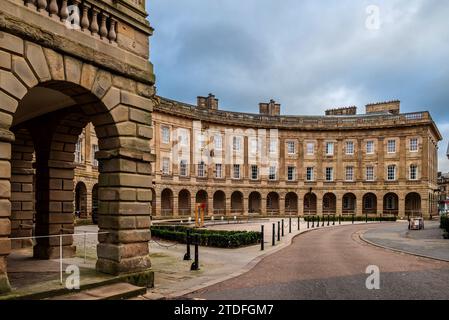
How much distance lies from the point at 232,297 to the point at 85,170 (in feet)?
103

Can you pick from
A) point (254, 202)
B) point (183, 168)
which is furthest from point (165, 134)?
point (254, 202)

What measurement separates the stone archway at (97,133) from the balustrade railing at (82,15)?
76 centimetres

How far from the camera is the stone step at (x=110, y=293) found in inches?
272

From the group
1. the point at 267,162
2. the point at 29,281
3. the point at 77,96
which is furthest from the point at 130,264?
the point at 267,162

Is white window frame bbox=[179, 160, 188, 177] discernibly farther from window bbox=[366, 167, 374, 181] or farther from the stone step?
the stone step

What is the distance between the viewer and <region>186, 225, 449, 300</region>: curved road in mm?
8523

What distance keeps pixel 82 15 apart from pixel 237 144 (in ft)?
156

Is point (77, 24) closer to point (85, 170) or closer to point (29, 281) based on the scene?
point (29, 281)

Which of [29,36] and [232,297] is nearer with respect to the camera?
[29,36]

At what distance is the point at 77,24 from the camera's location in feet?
25.5

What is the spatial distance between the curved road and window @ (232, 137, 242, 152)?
39821 millimetres

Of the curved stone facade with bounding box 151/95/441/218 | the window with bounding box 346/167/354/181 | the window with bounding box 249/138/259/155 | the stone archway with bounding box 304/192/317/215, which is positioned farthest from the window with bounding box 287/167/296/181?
the window with bounding box 346/167/354/181

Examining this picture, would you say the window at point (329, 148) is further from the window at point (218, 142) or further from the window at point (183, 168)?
the window at point (183, 168)

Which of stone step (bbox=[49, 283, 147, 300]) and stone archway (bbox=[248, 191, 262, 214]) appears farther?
stone archway (bbox=[248, 191, 262, 214])
